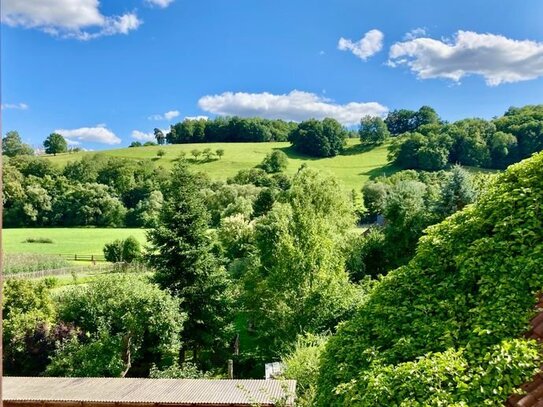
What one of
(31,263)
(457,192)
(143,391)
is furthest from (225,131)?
(143,391)

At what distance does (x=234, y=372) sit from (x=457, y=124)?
71972mm

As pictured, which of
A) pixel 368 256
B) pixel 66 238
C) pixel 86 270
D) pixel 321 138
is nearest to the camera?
pixel 368 256

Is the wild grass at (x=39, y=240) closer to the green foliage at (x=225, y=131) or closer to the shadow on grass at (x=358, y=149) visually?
the shadow on grass at (x=358, y=149)

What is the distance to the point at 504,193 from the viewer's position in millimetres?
8117

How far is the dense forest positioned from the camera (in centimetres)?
650

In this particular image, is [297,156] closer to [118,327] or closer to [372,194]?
[372,194]

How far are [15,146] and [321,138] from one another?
5973cm

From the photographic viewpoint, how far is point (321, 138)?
91.8 metres

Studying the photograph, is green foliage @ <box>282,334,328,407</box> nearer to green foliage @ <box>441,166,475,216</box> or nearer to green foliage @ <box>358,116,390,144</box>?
green foliage @ <box>441,166,475,216</box>

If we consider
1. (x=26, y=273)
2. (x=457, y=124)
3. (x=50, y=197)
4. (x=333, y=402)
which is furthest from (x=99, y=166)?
(x=333, y=402)

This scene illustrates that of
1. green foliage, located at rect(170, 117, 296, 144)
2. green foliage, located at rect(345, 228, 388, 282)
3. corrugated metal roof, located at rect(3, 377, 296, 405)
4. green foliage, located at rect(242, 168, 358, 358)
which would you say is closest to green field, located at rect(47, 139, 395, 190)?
green foliage, located at rect(170, 117, 296, 144)

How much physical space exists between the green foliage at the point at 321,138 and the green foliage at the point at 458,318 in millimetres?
83997

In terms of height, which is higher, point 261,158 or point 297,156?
point 261,158

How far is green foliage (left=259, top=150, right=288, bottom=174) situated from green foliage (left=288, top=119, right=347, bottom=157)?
11.9 m
